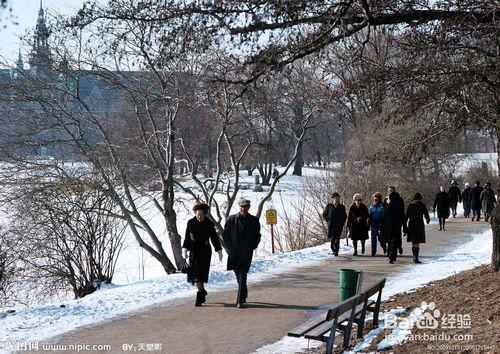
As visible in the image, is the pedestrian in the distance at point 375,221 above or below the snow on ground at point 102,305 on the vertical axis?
above

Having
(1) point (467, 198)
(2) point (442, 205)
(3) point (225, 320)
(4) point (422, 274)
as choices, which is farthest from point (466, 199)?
(3) point (225, 320)

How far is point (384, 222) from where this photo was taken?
16547 mm

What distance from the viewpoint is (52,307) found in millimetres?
10523

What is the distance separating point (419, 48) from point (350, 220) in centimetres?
780

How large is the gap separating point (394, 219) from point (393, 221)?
6 centimetres

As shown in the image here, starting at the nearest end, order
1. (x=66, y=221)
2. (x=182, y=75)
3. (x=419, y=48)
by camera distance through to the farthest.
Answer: (x=419, y=48) → (x=66, y=221) → (x=182, y=75)

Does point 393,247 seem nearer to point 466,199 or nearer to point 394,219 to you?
point 394,219

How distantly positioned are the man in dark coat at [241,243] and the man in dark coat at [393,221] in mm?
5976

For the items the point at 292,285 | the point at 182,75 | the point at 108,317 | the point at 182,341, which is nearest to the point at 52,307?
the point at 108,317

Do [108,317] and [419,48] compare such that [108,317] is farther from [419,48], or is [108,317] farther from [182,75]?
[182,75]

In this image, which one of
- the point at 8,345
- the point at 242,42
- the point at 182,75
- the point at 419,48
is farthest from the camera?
the point at 182,75

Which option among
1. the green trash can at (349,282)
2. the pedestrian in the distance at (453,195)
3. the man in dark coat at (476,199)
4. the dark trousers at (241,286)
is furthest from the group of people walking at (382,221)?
the pedestrian in the distance at (453,195)

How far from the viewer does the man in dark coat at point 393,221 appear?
15.7 metres

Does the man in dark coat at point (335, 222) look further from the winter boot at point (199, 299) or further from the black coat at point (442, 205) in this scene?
the black coat at point (442, 205)
